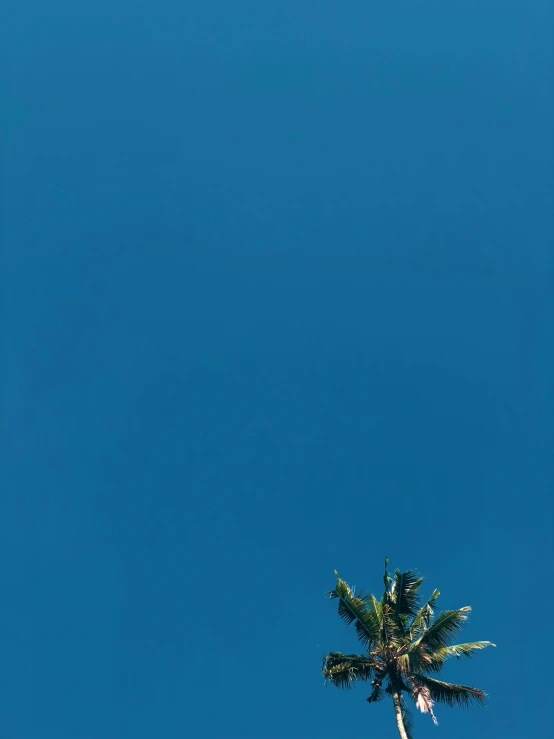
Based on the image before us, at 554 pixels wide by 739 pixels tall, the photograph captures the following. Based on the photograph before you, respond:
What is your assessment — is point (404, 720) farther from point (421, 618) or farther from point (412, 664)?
point (421, 618)

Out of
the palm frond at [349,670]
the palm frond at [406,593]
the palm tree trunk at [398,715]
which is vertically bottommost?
the palm tree trunk at [398,715]

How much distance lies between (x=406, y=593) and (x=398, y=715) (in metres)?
4.65

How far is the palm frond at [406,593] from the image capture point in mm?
24547

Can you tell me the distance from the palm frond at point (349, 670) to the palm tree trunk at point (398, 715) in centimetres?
124

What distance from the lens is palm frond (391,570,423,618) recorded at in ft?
80.5

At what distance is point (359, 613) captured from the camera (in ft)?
78.5

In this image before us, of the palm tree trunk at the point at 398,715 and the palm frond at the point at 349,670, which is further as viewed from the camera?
the palm frond at the point at 349,670

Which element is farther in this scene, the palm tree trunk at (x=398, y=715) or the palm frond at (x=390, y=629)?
the palm frond at (x=390, y=629)

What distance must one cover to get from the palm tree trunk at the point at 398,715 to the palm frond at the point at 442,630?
6.34 feet

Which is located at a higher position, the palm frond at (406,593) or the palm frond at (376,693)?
the palm frond at (406,593)

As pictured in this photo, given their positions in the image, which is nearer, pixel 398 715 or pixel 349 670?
pixel 398 715

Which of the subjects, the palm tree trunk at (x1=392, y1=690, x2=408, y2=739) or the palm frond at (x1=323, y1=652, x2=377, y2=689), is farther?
the palm frond at (x1=323, y1=652, x2=377, y2=689)

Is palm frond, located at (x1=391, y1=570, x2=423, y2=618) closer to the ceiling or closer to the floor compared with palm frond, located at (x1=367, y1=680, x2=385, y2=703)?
closer to the ceiling

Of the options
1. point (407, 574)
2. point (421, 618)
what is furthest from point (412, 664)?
point (407, 574)
